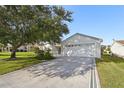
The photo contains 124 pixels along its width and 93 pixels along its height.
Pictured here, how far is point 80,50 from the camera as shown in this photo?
2975cm

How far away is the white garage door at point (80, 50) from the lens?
28281 millimetres

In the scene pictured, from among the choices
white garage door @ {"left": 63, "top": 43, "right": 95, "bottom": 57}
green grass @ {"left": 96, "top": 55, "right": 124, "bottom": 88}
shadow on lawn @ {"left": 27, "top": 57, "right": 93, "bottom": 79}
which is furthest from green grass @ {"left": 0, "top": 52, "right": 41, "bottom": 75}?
white garage door @ {"left": 63, "top": 43, "right": 95, "bottom": 57}

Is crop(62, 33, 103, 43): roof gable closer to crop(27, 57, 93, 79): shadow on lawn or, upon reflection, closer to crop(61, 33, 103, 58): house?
crop(61, 33, 103, 58): house

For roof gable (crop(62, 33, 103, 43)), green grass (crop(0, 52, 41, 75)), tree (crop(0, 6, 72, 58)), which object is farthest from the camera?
roof gable (crop(62, 33, 103, 43))

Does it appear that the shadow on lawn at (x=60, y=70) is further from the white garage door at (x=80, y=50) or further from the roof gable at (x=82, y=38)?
the roof gable at (x=82, y=38)

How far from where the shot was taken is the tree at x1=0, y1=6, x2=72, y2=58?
16.0 m

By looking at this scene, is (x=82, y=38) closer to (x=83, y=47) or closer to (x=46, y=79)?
(x=83, y=47)

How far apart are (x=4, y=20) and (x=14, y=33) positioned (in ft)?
6.06

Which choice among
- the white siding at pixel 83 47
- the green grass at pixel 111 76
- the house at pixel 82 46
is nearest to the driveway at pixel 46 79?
the green grass at pixel 111 76

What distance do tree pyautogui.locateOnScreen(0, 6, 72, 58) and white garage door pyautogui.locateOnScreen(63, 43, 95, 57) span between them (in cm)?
632

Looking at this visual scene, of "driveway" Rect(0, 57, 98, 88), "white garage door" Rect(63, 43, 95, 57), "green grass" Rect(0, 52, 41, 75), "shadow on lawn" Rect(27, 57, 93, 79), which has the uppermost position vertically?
"white garage door" Rect(63, 43, 95, 57)

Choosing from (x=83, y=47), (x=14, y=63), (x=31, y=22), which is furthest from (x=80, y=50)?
(x=14, y=63)

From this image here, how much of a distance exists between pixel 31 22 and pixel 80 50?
13.4 meters
